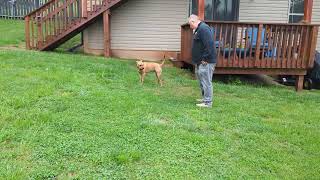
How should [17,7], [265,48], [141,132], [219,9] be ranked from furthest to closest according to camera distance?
[17,7], [219,9], [265,48], [141,132]

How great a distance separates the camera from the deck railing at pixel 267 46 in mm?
9820

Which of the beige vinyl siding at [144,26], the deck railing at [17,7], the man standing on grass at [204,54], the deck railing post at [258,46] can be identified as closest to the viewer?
the man standing on grass at [204,54]

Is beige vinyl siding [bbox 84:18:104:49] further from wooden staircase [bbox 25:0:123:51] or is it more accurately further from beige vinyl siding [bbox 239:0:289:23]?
beige vinyl siding [bbox 239:0:289:23]

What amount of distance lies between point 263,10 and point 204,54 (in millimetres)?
7661

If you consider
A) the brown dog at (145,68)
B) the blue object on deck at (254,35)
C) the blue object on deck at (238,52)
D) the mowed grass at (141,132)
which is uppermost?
the blue object on deck at (254,35)

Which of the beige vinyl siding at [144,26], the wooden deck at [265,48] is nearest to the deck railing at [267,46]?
the wooden deck at [265,48]

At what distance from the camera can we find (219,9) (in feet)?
43.7

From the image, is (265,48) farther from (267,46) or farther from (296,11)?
(296,11)

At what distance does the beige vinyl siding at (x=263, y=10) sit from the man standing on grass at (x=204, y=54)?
719 cm

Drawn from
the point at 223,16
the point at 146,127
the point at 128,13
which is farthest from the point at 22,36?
the point at 146,127

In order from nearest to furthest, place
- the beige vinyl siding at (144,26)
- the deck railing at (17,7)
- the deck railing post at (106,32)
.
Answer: the deck railing post at (106,32) < the beige vinyl siding at (144,26) < the deck railing at (17,7)

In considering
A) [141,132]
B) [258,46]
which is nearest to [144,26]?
[258,46]

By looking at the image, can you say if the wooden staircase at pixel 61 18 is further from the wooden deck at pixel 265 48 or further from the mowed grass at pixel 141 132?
the mowed grass at pixel 141 132

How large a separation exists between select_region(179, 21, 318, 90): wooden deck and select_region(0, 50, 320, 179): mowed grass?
1983mm
